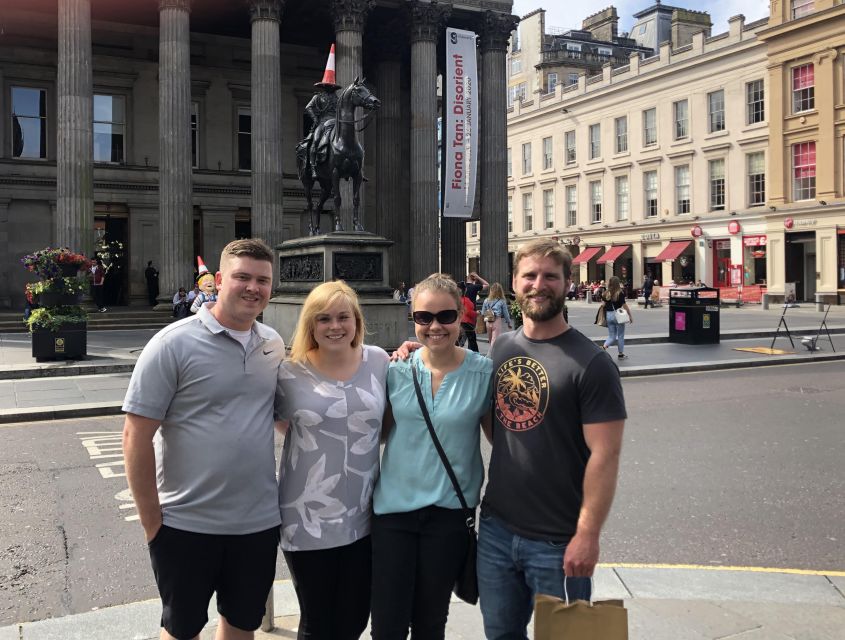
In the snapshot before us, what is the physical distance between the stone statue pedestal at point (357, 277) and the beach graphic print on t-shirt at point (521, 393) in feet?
40.9

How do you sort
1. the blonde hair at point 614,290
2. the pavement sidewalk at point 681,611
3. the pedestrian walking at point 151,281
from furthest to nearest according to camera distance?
the pedestrian walking at point 151,281 → the blonde hair at point 614,290 → the pavement sidewalk at point 681,611

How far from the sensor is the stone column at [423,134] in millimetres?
29141

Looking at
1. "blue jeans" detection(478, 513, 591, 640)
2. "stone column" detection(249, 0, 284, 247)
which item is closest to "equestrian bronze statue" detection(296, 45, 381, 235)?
"stone column" detection(249, 0, 284, 247)

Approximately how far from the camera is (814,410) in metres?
10.8

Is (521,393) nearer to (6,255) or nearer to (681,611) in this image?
(681,611)

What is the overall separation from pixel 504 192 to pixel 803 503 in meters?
25.7

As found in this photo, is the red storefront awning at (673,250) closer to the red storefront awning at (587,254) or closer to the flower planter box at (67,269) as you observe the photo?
the red storefront awning at (587,254)

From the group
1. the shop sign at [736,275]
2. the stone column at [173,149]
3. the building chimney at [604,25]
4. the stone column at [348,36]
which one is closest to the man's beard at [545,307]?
the stone column at [173,149]

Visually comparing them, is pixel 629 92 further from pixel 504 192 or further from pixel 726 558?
pixel 726 558

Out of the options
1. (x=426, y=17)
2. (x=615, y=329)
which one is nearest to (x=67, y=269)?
(x=615, y=329)

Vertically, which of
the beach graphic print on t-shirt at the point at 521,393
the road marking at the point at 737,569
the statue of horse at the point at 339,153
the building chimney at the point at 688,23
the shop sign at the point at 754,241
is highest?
the building chimney at the point at 688,23

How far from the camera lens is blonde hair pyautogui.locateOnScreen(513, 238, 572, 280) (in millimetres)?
2883

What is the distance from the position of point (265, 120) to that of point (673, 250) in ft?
107

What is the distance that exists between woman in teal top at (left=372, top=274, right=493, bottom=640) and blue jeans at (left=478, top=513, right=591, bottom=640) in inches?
4.4
